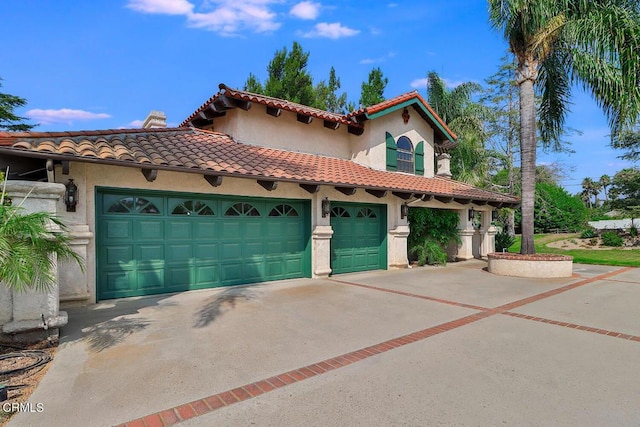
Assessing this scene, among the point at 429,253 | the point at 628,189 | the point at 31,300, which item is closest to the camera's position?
the point at 31,300

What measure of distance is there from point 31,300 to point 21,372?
1137mm

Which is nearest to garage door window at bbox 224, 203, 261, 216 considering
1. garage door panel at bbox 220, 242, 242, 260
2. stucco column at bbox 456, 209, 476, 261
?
garage door panel at bbox 220, 242, 242, 260

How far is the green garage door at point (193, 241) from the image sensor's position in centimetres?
779

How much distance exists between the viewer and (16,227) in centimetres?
380

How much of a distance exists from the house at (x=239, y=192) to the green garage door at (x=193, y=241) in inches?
1.0

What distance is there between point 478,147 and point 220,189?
17780 mm

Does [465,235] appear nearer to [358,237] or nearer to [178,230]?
[358,237]

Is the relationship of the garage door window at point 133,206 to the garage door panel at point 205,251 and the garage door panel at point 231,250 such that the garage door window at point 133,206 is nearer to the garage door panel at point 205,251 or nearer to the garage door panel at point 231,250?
the garage door panel at point 205,251

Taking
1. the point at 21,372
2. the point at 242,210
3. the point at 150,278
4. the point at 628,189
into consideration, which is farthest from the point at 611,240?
the point at 21,372

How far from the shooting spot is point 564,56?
12164 mm

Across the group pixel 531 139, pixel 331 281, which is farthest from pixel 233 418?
pixel 531 139

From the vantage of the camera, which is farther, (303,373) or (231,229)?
(231,229)

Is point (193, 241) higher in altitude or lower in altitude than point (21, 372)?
higher

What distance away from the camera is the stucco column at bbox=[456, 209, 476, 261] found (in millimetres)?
15758
